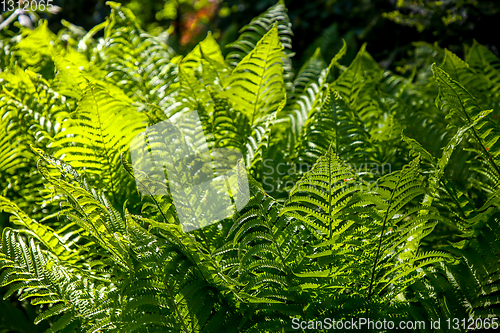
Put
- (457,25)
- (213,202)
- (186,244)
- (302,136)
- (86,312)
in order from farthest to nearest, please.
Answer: (457,25) → (302,136) → (213,202) → (86,312) → (186,244)

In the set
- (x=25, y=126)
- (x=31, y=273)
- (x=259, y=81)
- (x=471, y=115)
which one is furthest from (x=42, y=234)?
(x=471, y=115)

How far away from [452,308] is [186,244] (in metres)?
0.52

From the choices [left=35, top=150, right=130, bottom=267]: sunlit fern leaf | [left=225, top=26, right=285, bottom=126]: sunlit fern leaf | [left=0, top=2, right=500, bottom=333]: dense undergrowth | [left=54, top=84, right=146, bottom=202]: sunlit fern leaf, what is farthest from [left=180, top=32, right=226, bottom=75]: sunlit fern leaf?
[left=35, top=150, right=130, bottom=267]: sunlit fern leaf

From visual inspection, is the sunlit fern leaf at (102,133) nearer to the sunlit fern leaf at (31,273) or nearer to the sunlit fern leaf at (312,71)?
the sunlit fern leaf at (31,273)

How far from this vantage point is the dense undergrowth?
67cm

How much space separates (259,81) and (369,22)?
1738 millimetres

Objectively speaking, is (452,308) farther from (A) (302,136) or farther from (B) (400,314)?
(A) (302,136)

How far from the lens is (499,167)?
2.53 ft

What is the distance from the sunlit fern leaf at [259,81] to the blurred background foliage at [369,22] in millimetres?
862

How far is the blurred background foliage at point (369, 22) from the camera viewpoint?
1.79m

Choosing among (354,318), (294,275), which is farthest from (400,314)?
(294,275)

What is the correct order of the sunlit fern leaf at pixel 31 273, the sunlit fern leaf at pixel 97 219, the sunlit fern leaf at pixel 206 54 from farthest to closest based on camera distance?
1. the sunlit fern leaf at pixel 206 54
2. the sunlit fern leaf at pixel 31 273
3. the sunlit fern leaf at pixel 97 219

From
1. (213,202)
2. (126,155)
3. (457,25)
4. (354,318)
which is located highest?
(457,25)

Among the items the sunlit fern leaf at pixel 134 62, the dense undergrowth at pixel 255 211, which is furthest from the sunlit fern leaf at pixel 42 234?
the sunlit fern leaf at pixel 134 62
